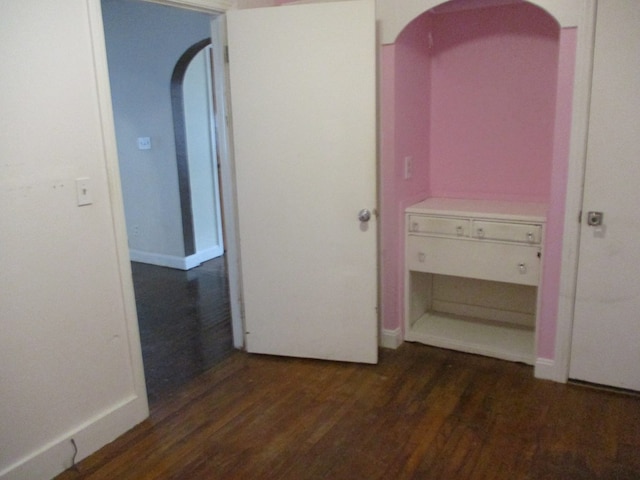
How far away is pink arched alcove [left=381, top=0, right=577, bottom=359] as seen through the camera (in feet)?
9.53

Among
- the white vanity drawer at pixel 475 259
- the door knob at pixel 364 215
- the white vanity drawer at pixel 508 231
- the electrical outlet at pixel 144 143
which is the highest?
the electrical outlet at pixel 144 143

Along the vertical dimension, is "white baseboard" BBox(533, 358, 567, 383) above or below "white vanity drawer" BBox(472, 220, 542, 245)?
below

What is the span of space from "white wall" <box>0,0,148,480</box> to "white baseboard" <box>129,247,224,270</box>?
267cm

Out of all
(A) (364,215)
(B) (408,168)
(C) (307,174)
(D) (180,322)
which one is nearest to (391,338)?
(A) (364,215)

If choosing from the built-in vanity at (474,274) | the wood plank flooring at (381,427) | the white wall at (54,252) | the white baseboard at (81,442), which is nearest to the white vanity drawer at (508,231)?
the built-in vanity at (474,274)

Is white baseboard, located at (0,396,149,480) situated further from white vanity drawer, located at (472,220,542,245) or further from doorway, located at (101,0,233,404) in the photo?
white vanity drawer, located at (472,220,542,245)

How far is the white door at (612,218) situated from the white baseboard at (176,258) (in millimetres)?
3493

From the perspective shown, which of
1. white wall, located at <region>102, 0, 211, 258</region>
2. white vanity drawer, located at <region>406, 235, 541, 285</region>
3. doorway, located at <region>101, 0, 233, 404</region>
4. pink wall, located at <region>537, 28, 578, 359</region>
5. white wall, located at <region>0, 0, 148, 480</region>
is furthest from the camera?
white wall, located at <region>102, 0, 211, 258</region>

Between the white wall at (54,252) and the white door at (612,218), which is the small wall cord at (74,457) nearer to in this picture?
the white wall at (54,252)

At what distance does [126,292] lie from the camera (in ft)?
7.72

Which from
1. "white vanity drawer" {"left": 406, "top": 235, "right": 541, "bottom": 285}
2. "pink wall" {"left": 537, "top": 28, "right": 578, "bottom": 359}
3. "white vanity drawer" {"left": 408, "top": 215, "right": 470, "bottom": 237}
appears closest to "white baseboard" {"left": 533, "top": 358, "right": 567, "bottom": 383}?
"pink wall" {"left": 537, "top": 28, "right": 578, "bottom": 359}

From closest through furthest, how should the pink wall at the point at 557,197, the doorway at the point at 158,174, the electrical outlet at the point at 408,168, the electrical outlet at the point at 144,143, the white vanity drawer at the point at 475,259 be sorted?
the pink wall at the point at 557,197 < the white vanity drawer at the point at 475,259 < the electrical outlet at the point at 408,168 < the doorway at the point at 158,174 < the electrical outlet at the point at 144,143

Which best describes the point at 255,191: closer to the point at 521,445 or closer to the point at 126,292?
the point at 126,292

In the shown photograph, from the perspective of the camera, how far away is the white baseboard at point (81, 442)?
2.03 m
